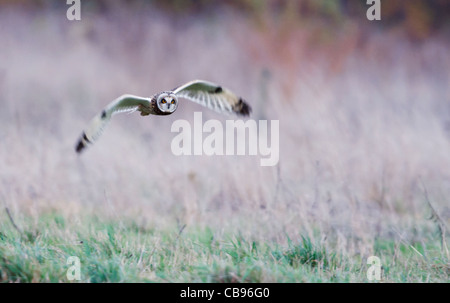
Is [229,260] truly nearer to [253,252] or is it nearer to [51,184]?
[253,252]

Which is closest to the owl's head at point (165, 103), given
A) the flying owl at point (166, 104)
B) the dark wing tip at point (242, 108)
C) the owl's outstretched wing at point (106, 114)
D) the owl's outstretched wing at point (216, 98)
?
the flying owl at point (166, 104)

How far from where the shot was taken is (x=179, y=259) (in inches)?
150

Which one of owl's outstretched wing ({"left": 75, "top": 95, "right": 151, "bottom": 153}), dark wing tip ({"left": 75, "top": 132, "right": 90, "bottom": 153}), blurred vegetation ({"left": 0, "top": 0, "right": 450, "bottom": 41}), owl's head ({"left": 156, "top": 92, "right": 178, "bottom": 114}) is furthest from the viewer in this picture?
blurred vegetation ({"left": 0, "top": 0, "right": 450, "bottom": 41})

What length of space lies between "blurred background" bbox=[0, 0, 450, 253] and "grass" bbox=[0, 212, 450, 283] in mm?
331

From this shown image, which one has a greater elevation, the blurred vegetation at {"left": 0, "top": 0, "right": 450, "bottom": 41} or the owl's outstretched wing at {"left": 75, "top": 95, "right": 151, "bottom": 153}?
the blurred vegetation at {"left": 0, "top": 0, "right": 450, "bottom": 41}

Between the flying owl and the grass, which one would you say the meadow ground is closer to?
the grass

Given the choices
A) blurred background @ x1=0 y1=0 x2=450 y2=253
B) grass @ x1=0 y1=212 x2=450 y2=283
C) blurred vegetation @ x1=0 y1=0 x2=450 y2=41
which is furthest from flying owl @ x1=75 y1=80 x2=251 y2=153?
blurred vegetation @ x1=0 y1=0 x2=450 y2=41

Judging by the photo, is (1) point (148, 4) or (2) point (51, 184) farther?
(1) point (148, 4)

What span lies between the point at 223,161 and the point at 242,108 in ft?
4.86

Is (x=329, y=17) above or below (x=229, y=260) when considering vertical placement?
above

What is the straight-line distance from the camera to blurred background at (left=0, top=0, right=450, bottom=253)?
Result: 5453mm
